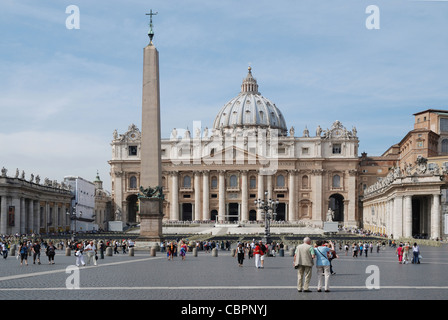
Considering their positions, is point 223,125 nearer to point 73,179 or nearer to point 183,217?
point 183,217

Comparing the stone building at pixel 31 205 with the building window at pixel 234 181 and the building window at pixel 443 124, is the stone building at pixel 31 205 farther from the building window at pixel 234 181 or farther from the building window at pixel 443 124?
the building window at pixel 443 124

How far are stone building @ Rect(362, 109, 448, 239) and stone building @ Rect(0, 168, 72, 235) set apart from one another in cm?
3279

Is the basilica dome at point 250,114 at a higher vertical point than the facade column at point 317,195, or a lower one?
higher

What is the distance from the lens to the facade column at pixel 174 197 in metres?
94.9

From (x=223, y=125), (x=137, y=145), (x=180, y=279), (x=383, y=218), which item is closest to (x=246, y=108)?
(x=223, y=125)

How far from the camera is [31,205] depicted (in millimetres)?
61375

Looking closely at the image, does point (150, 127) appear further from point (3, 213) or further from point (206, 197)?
point (206, 197)

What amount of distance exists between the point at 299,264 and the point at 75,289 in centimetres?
506

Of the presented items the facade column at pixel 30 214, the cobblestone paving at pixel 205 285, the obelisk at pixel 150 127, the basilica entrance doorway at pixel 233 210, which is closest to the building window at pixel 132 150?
the basilica entrance doorway at pixel 233 210

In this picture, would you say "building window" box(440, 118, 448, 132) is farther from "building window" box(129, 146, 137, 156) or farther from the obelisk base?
the obelisk base

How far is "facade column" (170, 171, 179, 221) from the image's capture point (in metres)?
94.9

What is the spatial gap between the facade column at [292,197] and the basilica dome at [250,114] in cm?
2721

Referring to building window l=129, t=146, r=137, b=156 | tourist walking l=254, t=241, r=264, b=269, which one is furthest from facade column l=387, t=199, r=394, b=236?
building window l=129, t=146, r=137, b=156

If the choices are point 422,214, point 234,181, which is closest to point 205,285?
point 422,214
